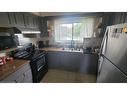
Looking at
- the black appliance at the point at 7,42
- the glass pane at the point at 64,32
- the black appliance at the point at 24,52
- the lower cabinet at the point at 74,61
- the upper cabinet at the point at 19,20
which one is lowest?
the lower cabinet at the point at 74,61

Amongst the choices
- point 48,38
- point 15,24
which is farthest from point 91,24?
point 15,24

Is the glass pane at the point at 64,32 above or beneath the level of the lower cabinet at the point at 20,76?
above

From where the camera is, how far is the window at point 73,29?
2.91 m

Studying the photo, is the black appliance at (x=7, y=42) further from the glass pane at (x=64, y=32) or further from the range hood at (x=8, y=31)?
the glass pane at (x=64, y=32)

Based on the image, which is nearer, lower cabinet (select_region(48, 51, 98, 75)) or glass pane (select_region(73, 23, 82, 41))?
lower cabinet (select_region(48, 51, 98, 75))

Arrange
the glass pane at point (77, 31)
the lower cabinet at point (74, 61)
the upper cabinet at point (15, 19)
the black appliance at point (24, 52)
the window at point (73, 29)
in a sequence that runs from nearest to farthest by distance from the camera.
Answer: the upper cabinet at point (15, 19), the black appliance at point (24, 52), the lower cabinet at point (74, 61), the window at point (73, 29), the glass pane at point (77, 31)

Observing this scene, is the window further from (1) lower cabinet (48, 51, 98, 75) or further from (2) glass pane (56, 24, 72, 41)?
(1) lower cabinet (48, 51, 98, 75)

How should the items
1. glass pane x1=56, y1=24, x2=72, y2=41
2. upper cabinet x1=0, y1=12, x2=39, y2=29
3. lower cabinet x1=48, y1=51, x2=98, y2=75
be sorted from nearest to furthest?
upper cabinet x1=0, y1=12, x2=39, y2=29 < lower cabinet x1=48, y1=51, x2=98, y2=75 < glass pane x1=56, y1=24, x2=72, y2=41

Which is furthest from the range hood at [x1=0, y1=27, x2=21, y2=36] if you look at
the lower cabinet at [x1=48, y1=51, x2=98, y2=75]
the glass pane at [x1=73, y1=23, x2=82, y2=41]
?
the glass pane at [x1=73, y1=23, x2=82, y2=41]

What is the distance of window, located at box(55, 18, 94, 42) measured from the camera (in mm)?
2912

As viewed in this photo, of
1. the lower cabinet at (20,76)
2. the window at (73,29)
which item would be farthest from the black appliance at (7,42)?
the window at (73,29)
